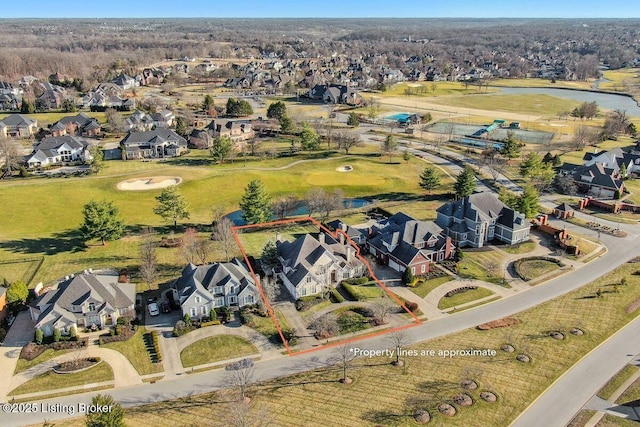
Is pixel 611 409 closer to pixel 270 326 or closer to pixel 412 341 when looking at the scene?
pixel 412 341

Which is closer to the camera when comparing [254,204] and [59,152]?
[254,204]

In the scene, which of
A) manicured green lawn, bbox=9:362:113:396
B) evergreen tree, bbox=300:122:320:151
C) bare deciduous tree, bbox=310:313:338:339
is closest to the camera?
manicured green lawn, bbox=9:362:113:396

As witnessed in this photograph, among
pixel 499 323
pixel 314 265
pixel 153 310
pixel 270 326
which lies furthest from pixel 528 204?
pixel 153 310

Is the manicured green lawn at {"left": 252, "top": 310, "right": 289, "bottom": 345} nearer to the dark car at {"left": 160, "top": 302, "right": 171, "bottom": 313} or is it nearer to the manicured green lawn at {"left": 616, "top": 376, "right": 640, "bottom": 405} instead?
the dark car at {"left": 160, "top": 302, "right": 171, "bottom": 313}

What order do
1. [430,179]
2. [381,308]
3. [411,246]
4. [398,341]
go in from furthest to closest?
[430,179] < [411,246] < [381,308] < [398,341]

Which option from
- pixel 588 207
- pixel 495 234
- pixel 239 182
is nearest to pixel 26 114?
pixel 239 182

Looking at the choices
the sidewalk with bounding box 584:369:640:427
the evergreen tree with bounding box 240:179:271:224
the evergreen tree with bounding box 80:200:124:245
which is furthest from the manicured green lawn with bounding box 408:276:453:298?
the evergreen tree with bounding box 80:200:124:245

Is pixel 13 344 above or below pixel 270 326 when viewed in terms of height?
below

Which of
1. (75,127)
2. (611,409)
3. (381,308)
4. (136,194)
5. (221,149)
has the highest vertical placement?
(75,127)
